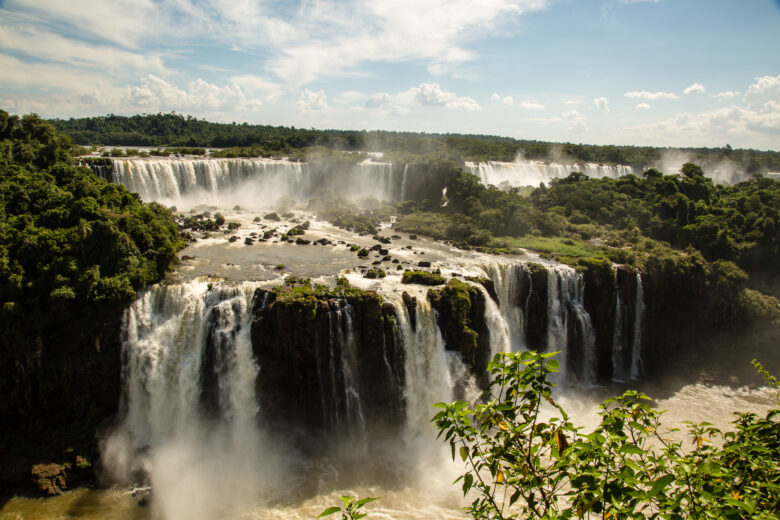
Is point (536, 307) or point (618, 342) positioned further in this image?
point (618, 342)

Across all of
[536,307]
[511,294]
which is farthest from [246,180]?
[536,307]

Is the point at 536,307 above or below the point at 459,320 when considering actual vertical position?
below

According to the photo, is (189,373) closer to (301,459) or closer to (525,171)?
(301,459)

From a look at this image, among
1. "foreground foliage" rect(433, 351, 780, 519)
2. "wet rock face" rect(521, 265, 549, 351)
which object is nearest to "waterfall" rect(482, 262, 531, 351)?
"wet rock face" rect(521, 265, 549, 351)

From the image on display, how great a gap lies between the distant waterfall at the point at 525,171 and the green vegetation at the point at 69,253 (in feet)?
137

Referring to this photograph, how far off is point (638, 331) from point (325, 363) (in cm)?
2201

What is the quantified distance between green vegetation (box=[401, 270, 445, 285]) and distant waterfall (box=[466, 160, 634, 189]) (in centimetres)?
3482

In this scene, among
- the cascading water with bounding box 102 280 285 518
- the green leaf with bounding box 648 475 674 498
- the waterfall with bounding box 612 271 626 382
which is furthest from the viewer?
the waterfall with bounding box 612 271 626 382

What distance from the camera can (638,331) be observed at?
30.3 m

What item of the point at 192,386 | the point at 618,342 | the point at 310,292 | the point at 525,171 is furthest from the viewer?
the point at 525,171

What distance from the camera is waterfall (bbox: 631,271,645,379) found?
30.1 metres

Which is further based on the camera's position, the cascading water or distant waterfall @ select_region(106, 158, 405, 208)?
distant waterfall @ select_region(106, 158, 405, 208)

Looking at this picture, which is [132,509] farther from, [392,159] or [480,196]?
[392,159]

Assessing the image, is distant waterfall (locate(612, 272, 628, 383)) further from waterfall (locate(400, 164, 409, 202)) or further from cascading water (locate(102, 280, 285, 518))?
waterfall (locate(400, 164, 409, 202))
